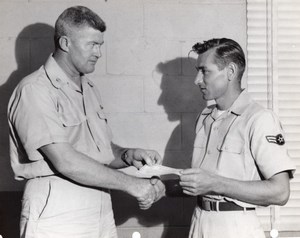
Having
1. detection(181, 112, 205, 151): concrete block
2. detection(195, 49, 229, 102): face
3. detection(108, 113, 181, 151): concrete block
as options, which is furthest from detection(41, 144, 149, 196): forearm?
detection(181, 112, 205, 151): concrete block

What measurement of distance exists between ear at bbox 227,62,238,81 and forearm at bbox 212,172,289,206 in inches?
25.7

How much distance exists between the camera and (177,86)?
12.5ft

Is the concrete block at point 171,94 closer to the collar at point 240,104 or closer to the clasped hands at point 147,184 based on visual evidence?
the clasped hands at point 147,184

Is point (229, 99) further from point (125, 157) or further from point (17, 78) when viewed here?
point (17, 78)

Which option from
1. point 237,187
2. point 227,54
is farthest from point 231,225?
point 227,54

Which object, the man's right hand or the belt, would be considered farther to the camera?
the man's right hand

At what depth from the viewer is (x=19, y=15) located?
3711 millimetres

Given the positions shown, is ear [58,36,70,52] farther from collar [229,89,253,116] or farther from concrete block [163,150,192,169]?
concrete block [163,150,192,169]

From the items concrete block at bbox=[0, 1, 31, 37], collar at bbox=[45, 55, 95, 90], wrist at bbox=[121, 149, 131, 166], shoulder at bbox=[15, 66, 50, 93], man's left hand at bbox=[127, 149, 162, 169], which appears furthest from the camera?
concrete block at bbox=[0, 1, 31, 37]

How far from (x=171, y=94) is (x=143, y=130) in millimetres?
354

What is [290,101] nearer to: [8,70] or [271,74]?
[271,74]

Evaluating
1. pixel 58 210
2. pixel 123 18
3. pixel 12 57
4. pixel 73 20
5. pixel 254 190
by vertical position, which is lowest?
pixel 58 210

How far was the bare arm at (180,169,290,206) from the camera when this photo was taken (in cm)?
251

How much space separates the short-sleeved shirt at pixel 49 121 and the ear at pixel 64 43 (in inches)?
3.7
